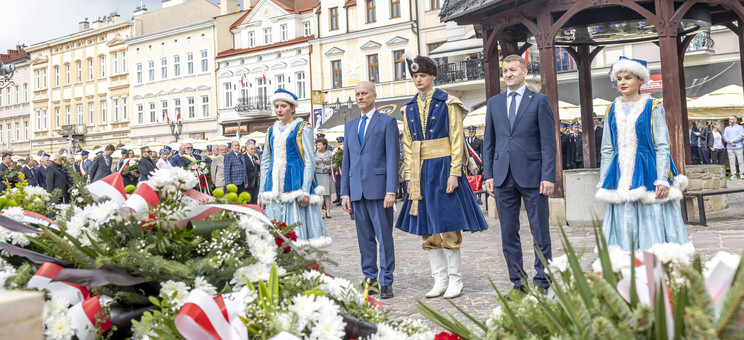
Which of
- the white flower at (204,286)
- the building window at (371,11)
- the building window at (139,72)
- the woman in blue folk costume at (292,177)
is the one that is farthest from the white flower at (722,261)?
the building window at (139,72)

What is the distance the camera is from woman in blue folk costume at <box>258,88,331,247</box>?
720cm

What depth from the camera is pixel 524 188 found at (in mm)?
5945

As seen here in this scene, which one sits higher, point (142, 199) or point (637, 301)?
point (142, 199)

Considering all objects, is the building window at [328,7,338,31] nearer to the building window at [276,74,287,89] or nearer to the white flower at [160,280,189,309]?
the building window at [276,74,287,89]

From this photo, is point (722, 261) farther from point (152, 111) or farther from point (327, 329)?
point (152, 111)

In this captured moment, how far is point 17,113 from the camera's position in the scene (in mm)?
69812

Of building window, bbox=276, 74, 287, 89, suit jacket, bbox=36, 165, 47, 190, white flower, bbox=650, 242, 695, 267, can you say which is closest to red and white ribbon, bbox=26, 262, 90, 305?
white flower, bbox=650, 242, 695, 267

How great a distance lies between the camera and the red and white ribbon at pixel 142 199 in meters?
2.48

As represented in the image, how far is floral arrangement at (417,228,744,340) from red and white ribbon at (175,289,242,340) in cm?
72

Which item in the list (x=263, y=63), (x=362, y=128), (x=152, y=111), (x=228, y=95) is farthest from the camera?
(x=152, y=111)

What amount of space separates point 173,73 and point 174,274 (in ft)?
180

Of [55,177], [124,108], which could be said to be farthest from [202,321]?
[124,108]

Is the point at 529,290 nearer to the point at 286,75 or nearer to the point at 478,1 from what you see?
the point at 478,1

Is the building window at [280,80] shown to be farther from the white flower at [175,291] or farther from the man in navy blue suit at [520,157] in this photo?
the white flower at [175,291]
